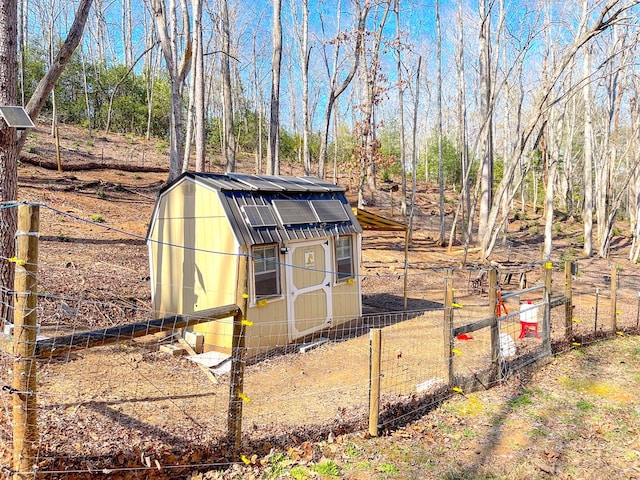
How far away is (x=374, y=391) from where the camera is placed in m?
4.21

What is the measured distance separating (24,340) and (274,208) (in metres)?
5.44

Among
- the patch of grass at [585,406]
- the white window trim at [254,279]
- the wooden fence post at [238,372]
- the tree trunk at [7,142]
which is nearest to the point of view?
the wooden fence post at [238,372]

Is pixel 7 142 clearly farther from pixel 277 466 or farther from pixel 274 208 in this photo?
pixel 277 466

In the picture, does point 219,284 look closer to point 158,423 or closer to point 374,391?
point 158,423

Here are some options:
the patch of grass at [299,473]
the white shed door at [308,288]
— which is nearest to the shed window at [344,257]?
the white shed door at [308,288]

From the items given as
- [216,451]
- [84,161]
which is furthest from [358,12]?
[216,451]

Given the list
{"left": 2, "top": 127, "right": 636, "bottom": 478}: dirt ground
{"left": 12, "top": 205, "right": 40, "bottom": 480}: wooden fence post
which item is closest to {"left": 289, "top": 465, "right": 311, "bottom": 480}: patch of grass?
{"left": 2, "top": 127, "right": 636, "bottom": 478}: dirt ground

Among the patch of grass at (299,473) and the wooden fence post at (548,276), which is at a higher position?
the wooden fence post at (548,276)

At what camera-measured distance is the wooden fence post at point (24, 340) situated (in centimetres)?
276

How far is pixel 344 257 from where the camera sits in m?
9.33

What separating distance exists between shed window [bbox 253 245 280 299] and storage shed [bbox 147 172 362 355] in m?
0.02

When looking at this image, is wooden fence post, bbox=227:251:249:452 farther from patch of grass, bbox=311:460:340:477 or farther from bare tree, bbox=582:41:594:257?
bare tree, bbox=582:41:594:257

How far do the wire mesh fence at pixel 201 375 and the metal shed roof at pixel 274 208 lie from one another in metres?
1.72

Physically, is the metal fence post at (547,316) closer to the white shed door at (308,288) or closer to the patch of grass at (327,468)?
the white shed door at (308,288)
